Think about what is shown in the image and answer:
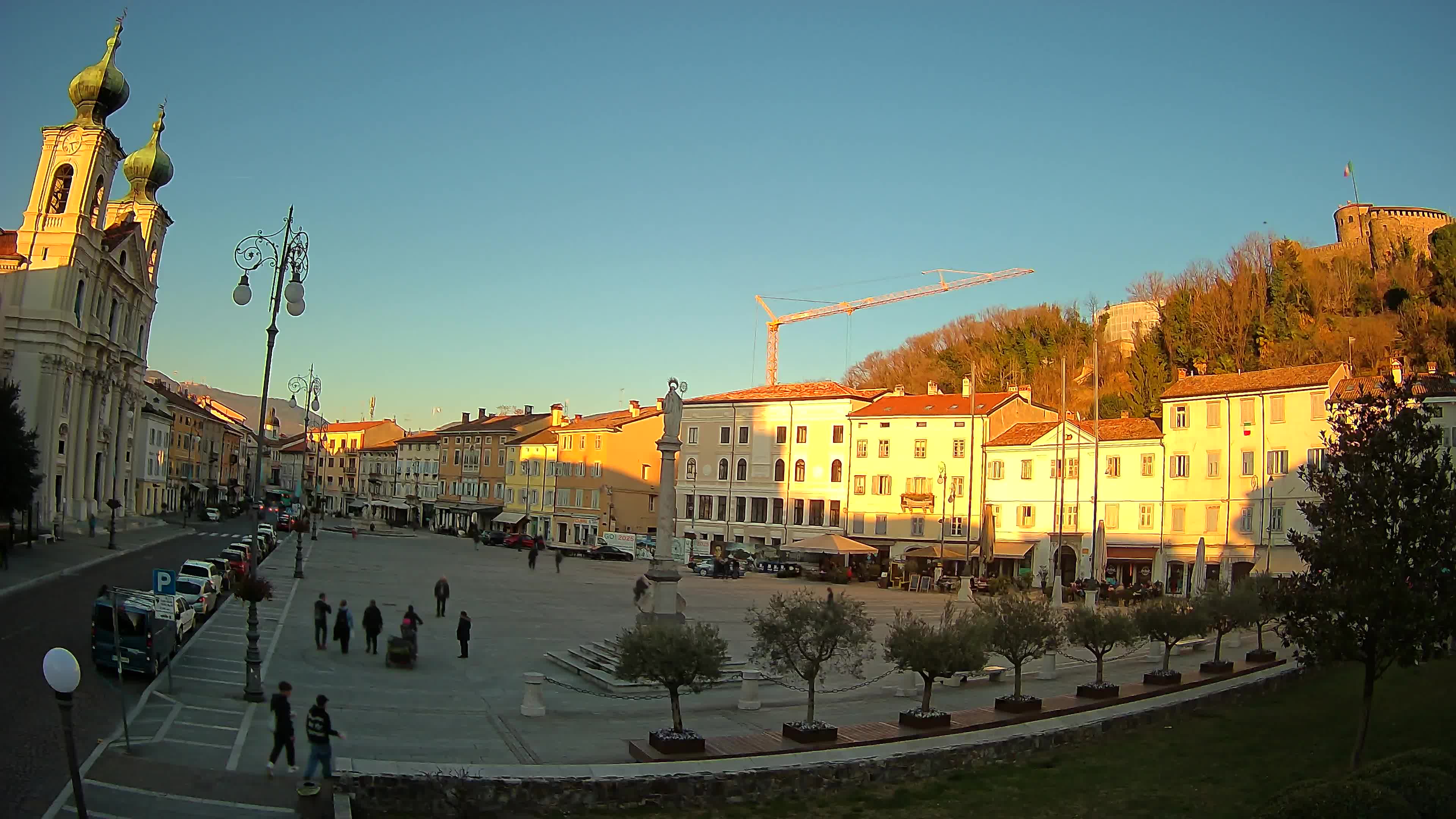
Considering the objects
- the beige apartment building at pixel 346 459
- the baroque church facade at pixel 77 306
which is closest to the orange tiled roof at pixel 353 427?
the beige apartment building at pixel 346 459

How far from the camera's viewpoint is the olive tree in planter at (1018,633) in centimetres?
1961

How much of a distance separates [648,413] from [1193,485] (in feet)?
154

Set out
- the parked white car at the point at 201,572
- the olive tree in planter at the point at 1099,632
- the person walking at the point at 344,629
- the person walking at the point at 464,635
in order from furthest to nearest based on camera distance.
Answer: the parked white car at the point at 201,572 < the person walking at the point at 344,629 < the person walking at the point at 464,635 < the olive tree in planter at the point at 1099,632

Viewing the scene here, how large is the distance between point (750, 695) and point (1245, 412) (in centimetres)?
4105

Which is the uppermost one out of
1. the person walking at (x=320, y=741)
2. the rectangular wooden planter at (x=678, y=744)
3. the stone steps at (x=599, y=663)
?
the person walking at (x=320, y=741)

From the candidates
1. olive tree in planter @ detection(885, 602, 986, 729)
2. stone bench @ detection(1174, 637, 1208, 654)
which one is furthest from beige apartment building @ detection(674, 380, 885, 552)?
olive tree in planter @ detection(885, 602, 986, 729)

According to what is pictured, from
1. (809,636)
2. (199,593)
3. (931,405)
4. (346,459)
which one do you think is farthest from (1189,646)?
(346,459)

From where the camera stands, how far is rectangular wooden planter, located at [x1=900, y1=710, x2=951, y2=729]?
17656 millimetres

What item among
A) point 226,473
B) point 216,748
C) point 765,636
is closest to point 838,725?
point 765,636

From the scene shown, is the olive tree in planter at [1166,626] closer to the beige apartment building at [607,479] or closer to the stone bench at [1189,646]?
the stone bench at [1189,646]

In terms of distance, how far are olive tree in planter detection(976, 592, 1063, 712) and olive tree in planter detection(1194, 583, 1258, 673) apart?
6.33 m

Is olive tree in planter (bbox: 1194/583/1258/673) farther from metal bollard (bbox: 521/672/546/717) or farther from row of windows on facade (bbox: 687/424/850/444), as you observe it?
row of windows on facade (bbox: 687/424/850/444)

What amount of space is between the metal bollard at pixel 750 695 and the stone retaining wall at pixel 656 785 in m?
5.09

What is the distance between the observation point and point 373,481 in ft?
410
